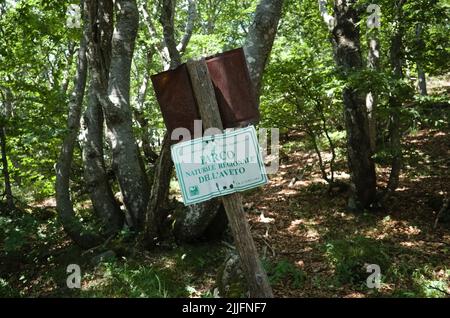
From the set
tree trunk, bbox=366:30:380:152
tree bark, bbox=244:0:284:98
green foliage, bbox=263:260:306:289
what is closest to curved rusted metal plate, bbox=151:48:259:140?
tree bark, bbox=244:0:284:98

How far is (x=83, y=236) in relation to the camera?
243 inches

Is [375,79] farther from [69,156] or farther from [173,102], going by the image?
[69,156]

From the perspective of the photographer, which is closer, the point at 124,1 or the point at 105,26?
the point at 124,1

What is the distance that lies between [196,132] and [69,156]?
4.42 meters

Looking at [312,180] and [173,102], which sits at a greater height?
[173,102]

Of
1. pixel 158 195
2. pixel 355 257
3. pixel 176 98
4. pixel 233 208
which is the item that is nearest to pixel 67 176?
pixel 158 195

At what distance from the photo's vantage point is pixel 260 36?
510cm

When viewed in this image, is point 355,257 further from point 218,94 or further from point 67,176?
point 67,176

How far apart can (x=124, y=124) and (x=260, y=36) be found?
8.65ft

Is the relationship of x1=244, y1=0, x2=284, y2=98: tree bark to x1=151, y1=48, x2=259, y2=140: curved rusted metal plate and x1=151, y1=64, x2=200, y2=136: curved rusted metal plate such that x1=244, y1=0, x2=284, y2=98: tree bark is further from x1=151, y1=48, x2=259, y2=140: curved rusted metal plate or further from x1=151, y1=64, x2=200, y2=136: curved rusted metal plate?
x1=151, y1=64, x2=200, y2=136: curved rusted metal plate

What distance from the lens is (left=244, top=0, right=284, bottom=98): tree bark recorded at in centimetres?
505

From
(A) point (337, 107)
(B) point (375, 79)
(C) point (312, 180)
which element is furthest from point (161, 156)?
(A) point (337, 107)
